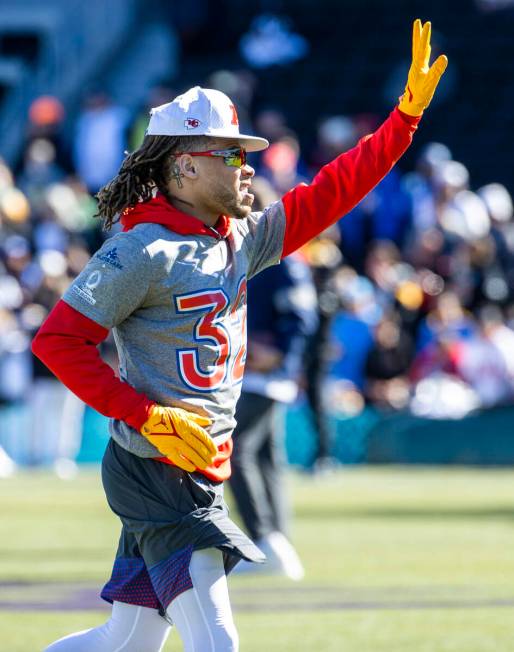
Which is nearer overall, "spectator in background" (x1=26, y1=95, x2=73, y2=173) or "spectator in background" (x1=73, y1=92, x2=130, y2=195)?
"spectator in background" (x1=73, y1=92, x2=130, y2=195)

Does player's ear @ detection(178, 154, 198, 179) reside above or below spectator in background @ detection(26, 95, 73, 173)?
above

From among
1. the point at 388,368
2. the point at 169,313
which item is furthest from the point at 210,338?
the point at 388,368

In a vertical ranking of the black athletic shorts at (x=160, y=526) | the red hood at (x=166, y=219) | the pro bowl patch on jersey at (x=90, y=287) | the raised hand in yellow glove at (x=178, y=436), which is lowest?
the black athletic shorts at (x=160, y=526)

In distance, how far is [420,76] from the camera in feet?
18.3

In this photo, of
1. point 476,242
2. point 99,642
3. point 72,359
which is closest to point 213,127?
point 72,359

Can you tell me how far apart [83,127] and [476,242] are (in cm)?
546

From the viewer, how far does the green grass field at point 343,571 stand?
739 centimetres

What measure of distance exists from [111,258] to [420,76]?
1.26 m

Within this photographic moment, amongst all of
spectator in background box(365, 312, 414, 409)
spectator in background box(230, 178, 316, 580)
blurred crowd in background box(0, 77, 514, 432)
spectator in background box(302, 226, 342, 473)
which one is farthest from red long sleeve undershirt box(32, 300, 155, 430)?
spectator in background box(365, 312, 414, 409)

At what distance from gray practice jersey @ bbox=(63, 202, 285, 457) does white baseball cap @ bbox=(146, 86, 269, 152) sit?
0.32m

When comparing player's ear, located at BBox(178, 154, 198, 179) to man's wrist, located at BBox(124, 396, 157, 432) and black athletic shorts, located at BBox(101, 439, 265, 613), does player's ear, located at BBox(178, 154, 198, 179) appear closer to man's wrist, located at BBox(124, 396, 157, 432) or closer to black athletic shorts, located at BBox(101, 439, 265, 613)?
man's wrist, located at BBox(124, 396, 157, 432)

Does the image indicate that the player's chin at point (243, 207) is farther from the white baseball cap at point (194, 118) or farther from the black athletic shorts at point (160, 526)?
the black athletic shorts at point (160, 526)

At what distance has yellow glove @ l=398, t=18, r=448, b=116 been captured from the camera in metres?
5.58

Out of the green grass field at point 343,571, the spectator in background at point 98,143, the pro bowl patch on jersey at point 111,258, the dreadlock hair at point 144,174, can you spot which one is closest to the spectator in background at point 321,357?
the green grass field at point 343,571
